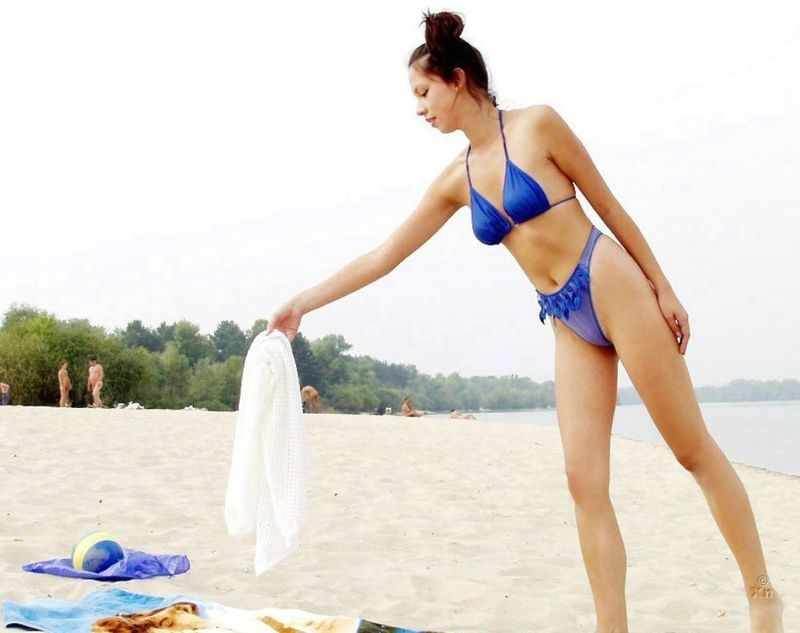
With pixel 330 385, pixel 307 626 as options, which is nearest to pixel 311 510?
pixel 307 626

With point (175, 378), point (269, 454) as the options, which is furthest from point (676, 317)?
point (175, 378)

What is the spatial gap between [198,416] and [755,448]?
1813cm

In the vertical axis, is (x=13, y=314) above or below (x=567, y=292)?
above

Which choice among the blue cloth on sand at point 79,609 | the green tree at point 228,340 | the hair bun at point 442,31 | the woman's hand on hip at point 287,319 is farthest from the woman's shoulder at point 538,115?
the green tree at point 228,340

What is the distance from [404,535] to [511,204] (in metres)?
3.85

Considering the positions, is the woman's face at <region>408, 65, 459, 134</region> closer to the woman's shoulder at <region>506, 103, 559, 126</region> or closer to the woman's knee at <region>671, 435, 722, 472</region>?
the woman's shoulder at <region>506, 103, 559, 126</region>

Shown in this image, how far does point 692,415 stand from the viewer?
121 inches

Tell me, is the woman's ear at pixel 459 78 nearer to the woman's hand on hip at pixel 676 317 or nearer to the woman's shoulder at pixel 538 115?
the woman's shoulder at pixel 538 115

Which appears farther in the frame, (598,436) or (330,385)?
(330,385)

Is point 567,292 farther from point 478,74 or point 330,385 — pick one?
point 330,385

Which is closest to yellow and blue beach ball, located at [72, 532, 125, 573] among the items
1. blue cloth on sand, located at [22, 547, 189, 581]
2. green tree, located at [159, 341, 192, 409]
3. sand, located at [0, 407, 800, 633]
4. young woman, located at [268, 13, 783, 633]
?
blue cloth on sand, located at [22, 547, 189, 581]

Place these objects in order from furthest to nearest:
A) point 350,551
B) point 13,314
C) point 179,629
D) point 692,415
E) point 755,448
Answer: point 13,314 → point 755,448 → point 350,551 → point 179,629 → point 692,415

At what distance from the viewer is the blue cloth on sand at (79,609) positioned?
3.50m

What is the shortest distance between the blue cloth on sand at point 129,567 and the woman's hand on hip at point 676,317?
3082 millimetres
